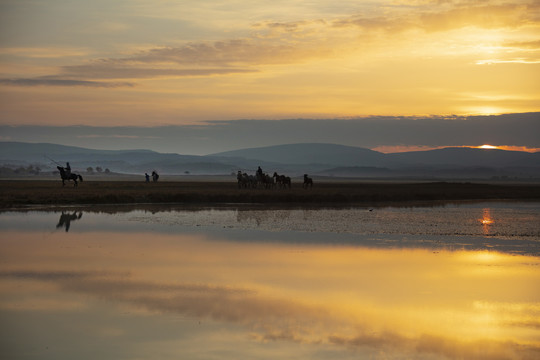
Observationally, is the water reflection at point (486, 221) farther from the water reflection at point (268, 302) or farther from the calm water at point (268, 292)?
the water reflection at point (268, 302)

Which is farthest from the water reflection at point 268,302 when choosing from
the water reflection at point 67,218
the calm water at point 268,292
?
the water reflection at point 67,218

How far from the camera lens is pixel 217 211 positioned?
1337 inches

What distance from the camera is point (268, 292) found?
13.6m

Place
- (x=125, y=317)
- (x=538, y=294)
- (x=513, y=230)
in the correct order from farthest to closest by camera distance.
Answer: (x=513, y=230)
(x=538, y=294)
(x=125, y=317)

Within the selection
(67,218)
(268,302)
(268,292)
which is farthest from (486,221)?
(268,302)

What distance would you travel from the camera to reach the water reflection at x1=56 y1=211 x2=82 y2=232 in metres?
26.2

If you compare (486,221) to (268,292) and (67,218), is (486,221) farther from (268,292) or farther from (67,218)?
(268,292)

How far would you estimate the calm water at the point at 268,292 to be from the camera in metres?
10.0

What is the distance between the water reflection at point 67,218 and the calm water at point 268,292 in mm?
1290

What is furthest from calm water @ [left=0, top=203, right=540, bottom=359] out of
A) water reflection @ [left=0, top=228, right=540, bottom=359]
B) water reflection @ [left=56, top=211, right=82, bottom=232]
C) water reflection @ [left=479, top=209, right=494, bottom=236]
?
water reflection @ [left=56, top=211, right=82, bottom=232]

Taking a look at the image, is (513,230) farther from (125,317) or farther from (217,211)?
(125,317)

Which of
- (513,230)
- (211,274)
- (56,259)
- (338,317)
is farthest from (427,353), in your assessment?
(513,230)

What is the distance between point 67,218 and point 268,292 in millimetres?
17725

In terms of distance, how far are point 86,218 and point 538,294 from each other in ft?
66.0
